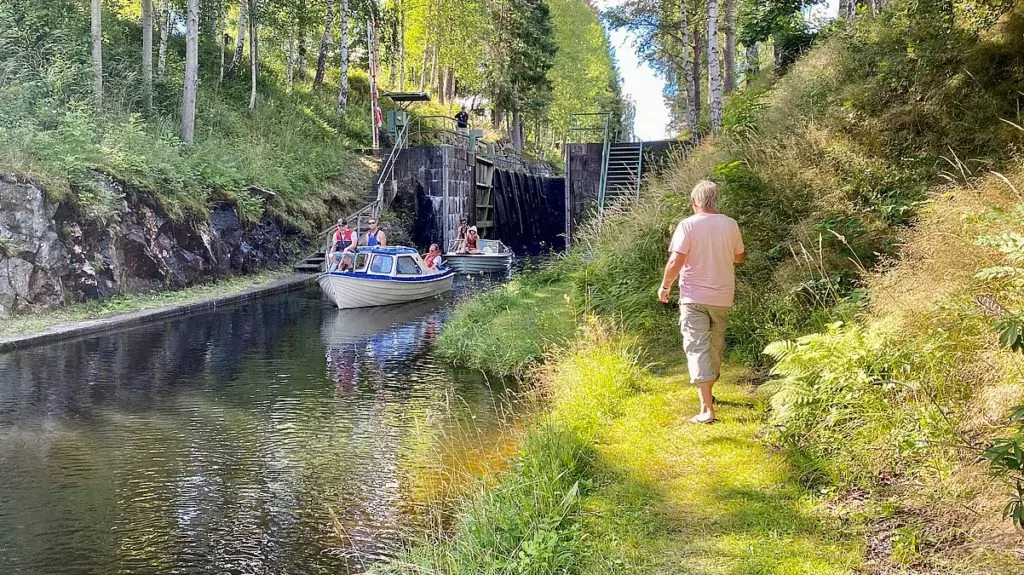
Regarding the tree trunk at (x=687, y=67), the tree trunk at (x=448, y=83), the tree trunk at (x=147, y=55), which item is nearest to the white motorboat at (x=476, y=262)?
the tree trunk at (x=687, y=67)

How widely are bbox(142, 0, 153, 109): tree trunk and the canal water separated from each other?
489 inches

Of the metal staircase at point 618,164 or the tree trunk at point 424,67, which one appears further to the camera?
the tree trunk at point 424,67

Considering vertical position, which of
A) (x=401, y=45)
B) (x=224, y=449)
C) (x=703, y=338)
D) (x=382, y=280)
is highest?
(x=401, y=45)

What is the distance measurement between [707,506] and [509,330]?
23.6 feet

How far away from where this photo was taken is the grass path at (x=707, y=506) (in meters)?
3.75

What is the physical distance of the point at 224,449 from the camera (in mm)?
7348

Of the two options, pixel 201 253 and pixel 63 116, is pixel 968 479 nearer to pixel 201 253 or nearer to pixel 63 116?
pixel 201 253

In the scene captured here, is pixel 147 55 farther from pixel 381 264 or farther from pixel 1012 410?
pixel 1012 410

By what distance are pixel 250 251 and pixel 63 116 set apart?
5.52 metres

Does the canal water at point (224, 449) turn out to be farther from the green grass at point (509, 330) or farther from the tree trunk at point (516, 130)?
the tree trunk at point (516, 130)

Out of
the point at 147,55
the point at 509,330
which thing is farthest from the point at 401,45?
the point at 509,330

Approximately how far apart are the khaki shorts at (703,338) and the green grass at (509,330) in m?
3.14

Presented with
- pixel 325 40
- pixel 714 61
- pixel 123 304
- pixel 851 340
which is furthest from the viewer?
pixel 325 40

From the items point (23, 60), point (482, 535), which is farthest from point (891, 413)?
point (23, 60)
